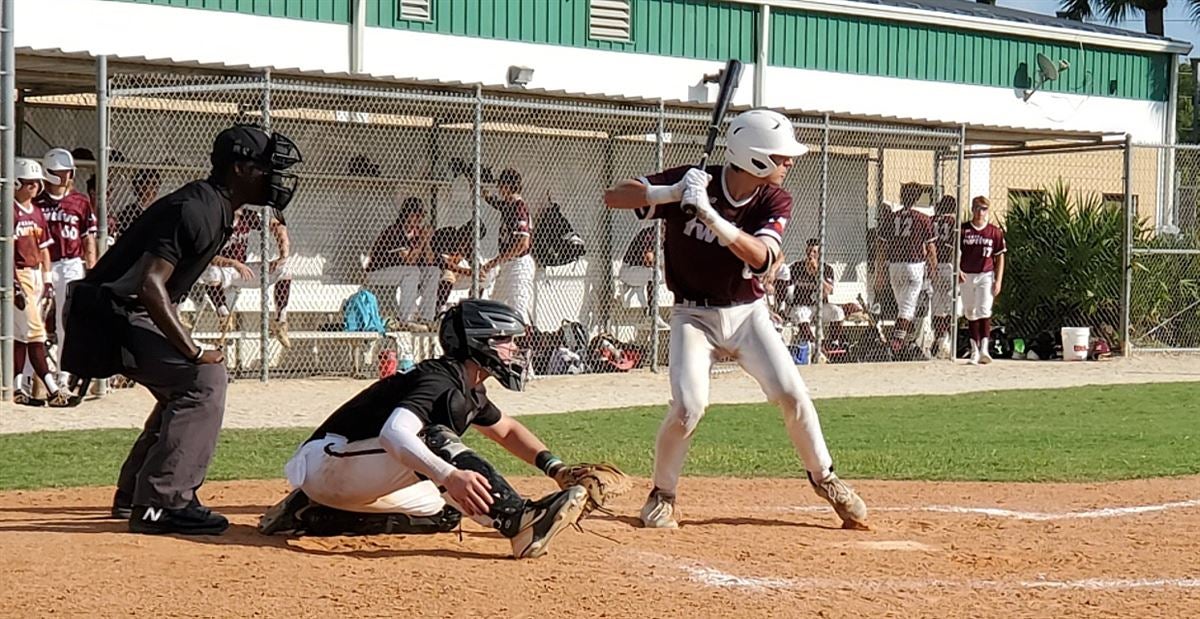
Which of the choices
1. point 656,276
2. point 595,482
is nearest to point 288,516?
point 595,482

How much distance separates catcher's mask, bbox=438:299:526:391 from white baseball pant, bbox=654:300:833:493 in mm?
999

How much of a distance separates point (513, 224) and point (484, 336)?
8.80 metres

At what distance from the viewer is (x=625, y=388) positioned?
47.7ft

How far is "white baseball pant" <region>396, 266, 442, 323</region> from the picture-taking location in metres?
15.1

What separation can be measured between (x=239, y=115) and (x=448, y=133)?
267 centimetres

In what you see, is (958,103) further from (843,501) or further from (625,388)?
(843,501)

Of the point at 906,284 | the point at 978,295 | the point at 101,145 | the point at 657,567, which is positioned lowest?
the point at 657,567

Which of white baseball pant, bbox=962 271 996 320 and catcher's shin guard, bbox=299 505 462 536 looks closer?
catcher's shin guard, bbox=299 505 462 536

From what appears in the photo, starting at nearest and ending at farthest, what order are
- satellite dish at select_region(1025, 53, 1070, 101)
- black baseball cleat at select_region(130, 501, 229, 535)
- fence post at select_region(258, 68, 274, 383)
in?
black baseball cleat at select_region(130, 501, 229, 535), fence post at select_region(258, 68, 274, 383), satellite dish at select_region(1025, 53, 1070, 101)

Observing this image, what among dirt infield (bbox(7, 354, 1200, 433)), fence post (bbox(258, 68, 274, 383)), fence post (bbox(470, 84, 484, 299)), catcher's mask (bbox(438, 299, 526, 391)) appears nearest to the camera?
catcher's mask (bbox(438, 299, 526, 391))

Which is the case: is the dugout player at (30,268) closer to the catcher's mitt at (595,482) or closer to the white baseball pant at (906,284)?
the catcher's mitt at (595,482)

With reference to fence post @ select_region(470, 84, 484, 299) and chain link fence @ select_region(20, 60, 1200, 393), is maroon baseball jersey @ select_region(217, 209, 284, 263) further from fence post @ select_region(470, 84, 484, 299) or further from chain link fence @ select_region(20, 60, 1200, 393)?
fence post @ select_region(470, 84, 484, 299)

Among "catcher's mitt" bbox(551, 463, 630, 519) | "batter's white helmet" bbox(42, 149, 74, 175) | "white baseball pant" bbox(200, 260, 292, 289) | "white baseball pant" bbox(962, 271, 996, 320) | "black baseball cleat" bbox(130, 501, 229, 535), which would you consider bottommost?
"black baseball cleat" bbox(130, 501, 229, 535)

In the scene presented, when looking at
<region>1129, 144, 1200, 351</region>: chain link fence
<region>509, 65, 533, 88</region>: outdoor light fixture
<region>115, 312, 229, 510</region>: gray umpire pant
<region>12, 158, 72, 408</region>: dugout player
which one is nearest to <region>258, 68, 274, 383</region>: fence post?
<region>12, 158, 72, 408</region>: dugout player
